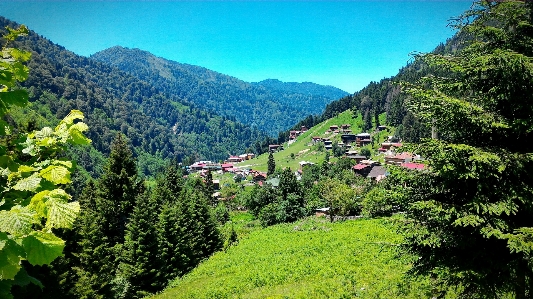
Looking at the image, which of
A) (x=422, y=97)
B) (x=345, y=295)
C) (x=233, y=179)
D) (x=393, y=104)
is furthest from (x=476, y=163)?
(x=393, y=104)

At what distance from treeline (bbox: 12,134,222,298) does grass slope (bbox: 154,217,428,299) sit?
8.97ft

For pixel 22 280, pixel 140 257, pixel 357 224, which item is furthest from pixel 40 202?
pixel 357 224

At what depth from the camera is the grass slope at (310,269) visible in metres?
18.2

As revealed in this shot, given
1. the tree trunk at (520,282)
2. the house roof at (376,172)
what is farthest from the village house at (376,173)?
the tree trunk at (520,282)

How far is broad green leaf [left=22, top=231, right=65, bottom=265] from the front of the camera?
7.62 ft

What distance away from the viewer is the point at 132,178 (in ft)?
114

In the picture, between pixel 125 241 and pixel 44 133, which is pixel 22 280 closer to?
pixel 44 133

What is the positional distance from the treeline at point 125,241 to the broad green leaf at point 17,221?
2202cm

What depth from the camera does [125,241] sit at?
30281 millimetres

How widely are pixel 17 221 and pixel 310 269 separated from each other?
2442cm

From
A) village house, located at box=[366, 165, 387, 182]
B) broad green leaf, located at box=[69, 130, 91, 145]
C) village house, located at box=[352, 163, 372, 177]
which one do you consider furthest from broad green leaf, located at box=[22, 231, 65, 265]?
village house, located at box=[352, 163, 372, 177]

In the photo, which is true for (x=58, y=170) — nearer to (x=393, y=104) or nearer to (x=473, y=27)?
(x=473, y=27)

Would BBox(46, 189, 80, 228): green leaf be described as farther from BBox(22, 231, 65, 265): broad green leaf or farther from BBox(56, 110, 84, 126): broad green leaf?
BBox(56, 110, 84, 126): broad green leaf

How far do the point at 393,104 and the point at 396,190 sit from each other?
185 m
